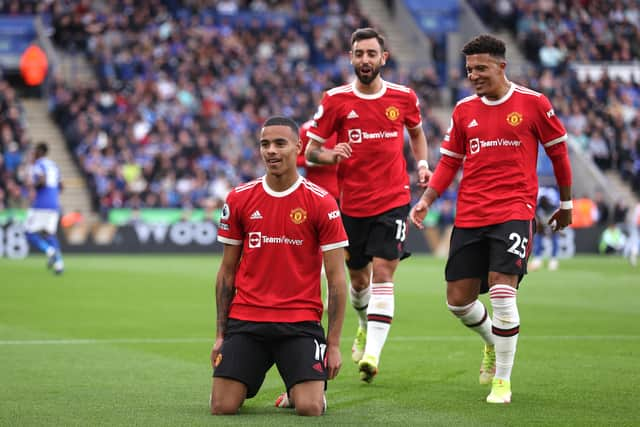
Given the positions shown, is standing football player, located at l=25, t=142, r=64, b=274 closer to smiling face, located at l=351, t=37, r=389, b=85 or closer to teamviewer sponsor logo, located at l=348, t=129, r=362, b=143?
teamviewer sponsor logo, located at l=348, t=129, r=362, b=143

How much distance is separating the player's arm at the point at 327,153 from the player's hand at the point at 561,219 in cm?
154

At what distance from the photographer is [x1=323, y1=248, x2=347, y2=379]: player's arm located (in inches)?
273

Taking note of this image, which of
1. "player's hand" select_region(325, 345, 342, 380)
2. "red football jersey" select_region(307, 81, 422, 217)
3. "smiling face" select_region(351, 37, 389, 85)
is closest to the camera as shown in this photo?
"player's hand" select_region(325, 345, 342, 380)

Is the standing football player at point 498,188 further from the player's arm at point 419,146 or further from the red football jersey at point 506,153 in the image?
the player's arm at point 419,146

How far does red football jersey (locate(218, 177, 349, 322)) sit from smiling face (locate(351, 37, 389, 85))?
2.30m

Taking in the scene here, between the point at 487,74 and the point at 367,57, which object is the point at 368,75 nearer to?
the point at 367,57

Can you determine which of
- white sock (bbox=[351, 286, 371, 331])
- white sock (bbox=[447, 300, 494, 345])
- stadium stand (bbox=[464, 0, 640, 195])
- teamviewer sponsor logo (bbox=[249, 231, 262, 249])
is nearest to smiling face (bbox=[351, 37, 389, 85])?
white sock (bbox=[351, 286, 371, 331])

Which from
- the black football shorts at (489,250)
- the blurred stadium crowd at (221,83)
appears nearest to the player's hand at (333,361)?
the black football shorts at (489,250)

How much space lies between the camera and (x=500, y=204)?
26.5 feet

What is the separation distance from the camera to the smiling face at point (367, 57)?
9.22 metres

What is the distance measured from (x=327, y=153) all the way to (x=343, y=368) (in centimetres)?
191

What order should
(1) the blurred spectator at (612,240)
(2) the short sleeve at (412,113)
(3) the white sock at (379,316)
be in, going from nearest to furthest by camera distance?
(3) the white sock at (379,316) < (2) the short sleeve at (412,113) < (1) the blurred spectator at (612,240)

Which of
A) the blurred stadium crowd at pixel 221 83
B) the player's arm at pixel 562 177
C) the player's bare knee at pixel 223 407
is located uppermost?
the blurred stadium crowd at pixel 221 83

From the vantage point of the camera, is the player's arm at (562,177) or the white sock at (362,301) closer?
the player's arm at (562,177)
